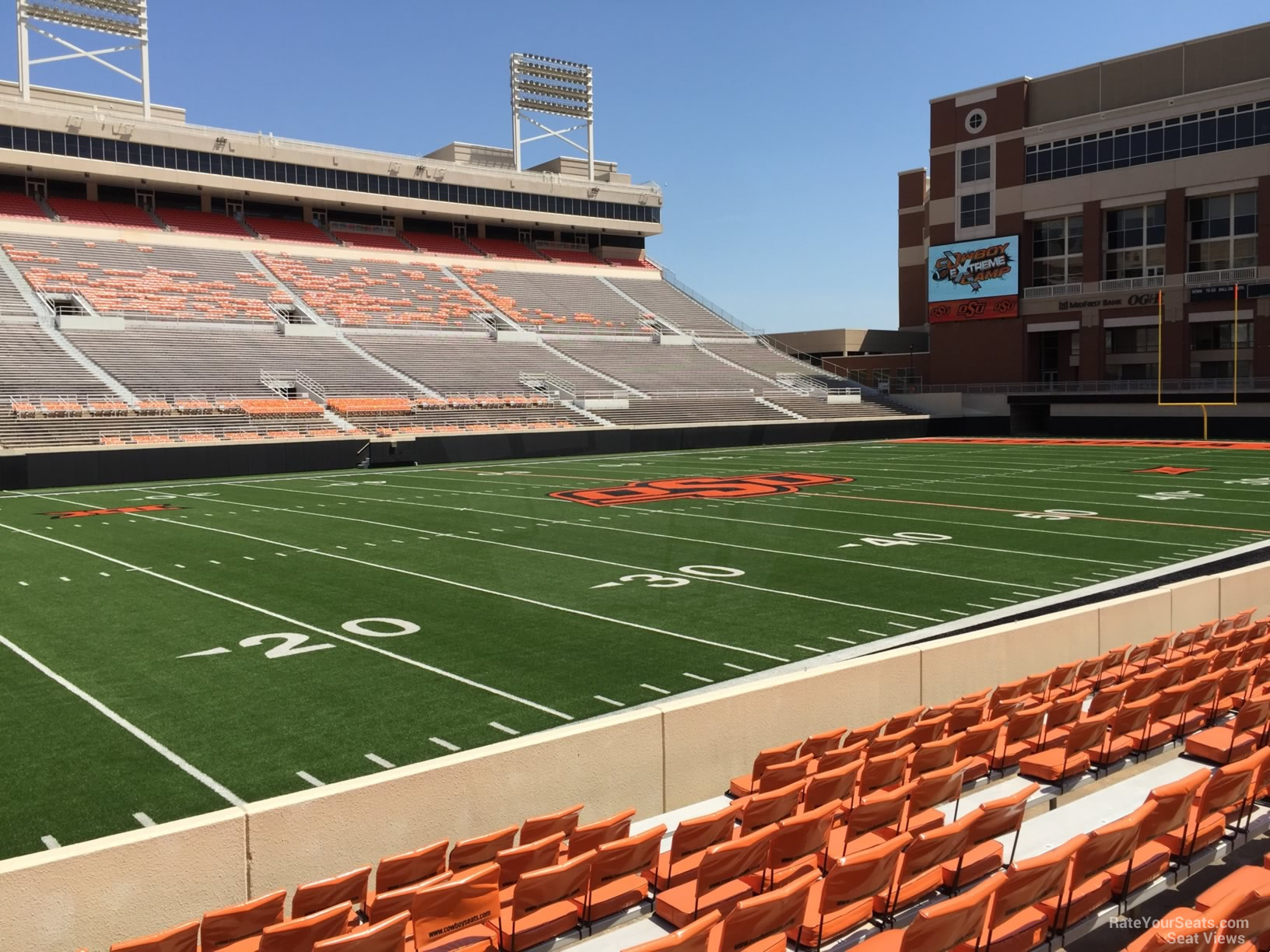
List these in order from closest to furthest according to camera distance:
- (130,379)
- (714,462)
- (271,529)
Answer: (271,529), (714,462), (130,379)

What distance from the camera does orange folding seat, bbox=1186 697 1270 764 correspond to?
249 inches

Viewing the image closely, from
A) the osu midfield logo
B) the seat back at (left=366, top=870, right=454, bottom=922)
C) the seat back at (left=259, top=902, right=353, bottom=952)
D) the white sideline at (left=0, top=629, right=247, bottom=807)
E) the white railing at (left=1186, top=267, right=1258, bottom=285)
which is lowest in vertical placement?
the white sideline at (left=0, top=629, right=247, bottom=807)

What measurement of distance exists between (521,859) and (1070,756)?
3.37 meters

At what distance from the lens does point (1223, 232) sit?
45531 millimetres

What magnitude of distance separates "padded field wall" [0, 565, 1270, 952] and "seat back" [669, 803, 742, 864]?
96cm

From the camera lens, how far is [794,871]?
15.4 feet

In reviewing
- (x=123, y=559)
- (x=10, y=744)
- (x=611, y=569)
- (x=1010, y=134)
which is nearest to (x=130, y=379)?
(x=123, y=559)

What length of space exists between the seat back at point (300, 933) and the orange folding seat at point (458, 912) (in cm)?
34

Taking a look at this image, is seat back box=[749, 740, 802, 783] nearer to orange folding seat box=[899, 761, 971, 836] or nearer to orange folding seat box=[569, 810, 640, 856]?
orange folding seat box=[899, 761, 971, 836]

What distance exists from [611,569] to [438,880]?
9.77m

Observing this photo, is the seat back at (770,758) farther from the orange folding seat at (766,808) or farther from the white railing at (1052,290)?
the white railing at (1052,290)

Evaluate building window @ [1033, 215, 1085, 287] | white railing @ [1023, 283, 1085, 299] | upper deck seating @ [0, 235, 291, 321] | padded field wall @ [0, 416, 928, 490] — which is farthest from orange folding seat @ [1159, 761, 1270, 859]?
building window @ [1033, 215, 1085, 287]

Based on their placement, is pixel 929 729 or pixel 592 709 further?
pixel 592 709

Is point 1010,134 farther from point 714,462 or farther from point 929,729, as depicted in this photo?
point 929,729
